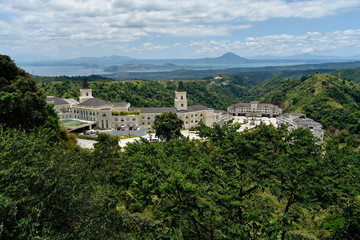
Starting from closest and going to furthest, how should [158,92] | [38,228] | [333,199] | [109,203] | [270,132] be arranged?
[38,228] → [333,199] → [109,203] → [270,132] → [158,92]

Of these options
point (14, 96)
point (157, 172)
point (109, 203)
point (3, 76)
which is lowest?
point (109, 203)

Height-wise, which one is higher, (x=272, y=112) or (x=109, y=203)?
(x=109, y=203)

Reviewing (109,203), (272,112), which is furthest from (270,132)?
(272,112)

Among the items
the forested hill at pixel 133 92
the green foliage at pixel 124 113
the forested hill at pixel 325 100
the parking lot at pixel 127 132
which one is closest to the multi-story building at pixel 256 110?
the forested hill at pixel 325 100

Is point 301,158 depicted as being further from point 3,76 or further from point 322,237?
point 3,76

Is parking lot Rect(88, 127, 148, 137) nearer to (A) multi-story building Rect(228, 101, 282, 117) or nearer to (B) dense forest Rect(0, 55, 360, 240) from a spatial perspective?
(B) dense forest Rect(0, 55, 360, 240)

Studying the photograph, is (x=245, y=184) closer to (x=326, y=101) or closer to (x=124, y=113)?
(x=124, y=113)
